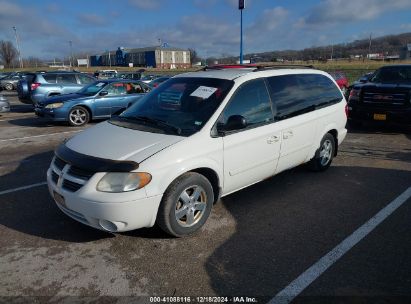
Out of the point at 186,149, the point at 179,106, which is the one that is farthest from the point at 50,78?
the point at 186,149

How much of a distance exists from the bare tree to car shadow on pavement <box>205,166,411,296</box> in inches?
4804

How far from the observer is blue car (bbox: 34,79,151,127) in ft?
35.6

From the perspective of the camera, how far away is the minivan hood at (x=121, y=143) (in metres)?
3.40

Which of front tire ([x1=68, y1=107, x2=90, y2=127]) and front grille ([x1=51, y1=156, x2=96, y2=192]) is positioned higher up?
front grille ([x1=51, y1=156, x2=96, y2=192])

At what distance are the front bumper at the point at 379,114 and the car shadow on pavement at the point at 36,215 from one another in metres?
7.77

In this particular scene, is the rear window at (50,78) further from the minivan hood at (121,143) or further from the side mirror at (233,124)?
the side mirror at (233,124)

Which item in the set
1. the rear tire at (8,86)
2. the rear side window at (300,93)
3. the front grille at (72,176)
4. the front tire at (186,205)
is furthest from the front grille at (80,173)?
the rear tire at (8,86)

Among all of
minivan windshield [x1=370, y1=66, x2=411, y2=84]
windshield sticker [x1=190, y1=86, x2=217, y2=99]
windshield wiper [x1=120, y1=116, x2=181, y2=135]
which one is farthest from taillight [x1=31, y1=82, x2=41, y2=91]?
minivan windshield [x1=370, y1=66, x2=411, y2=84]

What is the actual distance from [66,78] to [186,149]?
1322 cm

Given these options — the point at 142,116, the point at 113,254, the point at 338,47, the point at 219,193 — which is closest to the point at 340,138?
the point at 219,193

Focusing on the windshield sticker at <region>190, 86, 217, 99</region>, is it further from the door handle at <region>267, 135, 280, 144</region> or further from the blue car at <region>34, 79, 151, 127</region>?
the blue car at <region>34, 79, 151, 127</region>

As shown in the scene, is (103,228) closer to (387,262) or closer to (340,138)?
(387,262)

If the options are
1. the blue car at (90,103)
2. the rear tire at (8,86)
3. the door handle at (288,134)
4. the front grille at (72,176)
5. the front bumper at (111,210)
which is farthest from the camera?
the rear tire at (8,86)

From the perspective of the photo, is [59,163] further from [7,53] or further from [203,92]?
[7,53]
